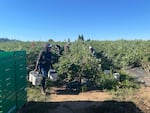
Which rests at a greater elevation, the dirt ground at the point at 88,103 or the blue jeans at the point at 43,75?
the blue jeans at the point at 43,75

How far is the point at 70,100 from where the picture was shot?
29.5 feet

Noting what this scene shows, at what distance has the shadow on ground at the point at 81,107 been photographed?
25.1ft

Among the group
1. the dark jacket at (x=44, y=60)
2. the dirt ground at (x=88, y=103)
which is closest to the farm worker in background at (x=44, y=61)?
the dark jacket at (x=44, y=60)

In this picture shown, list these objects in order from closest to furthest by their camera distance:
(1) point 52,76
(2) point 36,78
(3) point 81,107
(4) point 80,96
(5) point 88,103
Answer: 1. (3) point 81,107
2. (5) point 88,103
3. (4) point 80,96
4. (2) point 36,78
5. (1) point 52,76

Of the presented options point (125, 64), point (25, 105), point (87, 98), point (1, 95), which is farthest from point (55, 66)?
point (1, 95)

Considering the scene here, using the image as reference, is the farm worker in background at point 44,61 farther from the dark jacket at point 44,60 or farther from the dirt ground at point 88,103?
the dirt ground at point 88,103

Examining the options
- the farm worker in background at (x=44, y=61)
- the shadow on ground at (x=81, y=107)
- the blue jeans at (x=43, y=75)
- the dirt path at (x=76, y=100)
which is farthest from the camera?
the farm worker in background at (x=44, y=61)

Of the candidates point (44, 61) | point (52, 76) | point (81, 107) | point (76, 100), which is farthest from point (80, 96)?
point (52, 76)

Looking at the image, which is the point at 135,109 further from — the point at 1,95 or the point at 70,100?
the point at 1,95

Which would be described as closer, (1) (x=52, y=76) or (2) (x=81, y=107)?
(2) (x=81, y=107)

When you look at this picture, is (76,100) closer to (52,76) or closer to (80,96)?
(80,96)

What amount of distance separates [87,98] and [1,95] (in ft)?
13.8

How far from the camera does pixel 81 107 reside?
803 centimetres

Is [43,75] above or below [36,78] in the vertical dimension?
above
